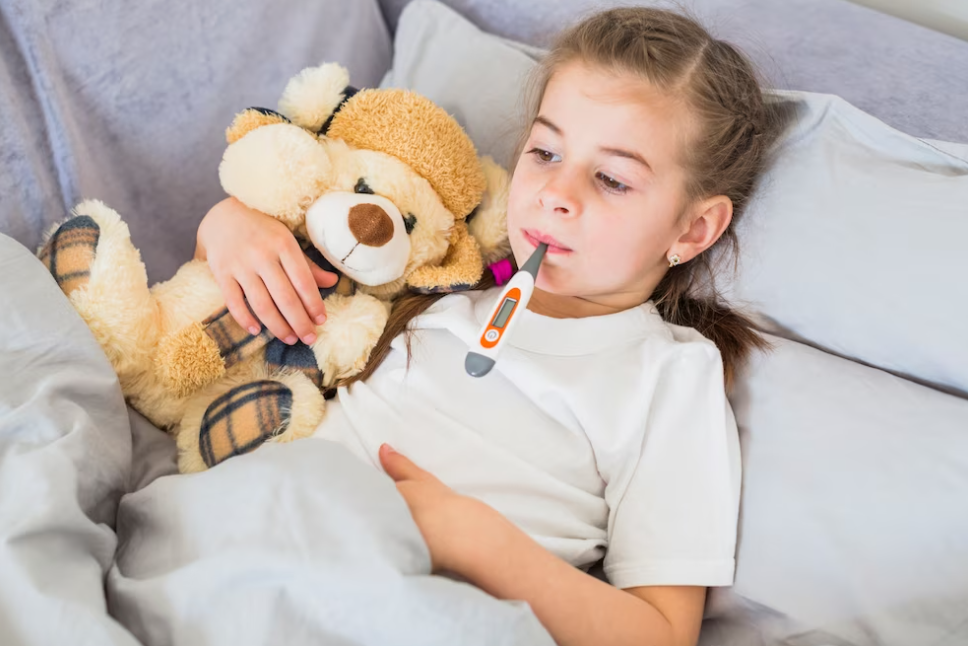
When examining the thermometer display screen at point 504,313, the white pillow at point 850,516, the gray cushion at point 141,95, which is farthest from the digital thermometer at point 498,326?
the gray cushion at point 141,95

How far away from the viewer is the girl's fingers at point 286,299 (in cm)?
88

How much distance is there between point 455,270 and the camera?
0.96 metres

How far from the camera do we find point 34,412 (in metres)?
0.72

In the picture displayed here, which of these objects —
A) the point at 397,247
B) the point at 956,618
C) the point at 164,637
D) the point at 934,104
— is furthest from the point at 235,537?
the point at 934,104

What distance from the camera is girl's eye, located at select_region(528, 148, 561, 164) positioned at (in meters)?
0.90

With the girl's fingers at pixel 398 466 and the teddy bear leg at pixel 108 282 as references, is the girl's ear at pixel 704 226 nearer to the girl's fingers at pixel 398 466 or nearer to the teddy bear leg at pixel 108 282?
the girl's fingers at pixel 398 466

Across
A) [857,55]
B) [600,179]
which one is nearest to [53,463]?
[600,179]

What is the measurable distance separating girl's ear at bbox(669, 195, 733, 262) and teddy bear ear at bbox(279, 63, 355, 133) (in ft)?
1.54

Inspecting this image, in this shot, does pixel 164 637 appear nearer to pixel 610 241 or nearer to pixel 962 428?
pixel 610 241

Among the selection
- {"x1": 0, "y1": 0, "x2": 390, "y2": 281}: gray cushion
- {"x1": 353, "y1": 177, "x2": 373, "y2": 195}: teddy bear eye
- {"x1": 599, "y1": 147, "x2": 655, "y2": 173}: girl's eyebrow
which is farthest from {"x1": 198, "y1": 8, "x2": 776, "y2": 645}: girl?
{"x1": 0, "y1": 0, "x2": 390, "y2": 281}: gray cushion

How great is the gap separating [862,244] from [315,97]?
0.68 meters

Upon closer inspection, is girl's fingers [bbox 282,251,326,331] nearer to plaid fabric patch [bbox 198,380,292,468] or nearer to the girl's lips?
plaid fabric patch [bbox 198,380,292,468]

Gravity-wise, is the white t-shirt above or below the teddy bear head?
below

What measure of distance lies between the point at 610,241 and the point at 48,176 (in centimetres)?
72
